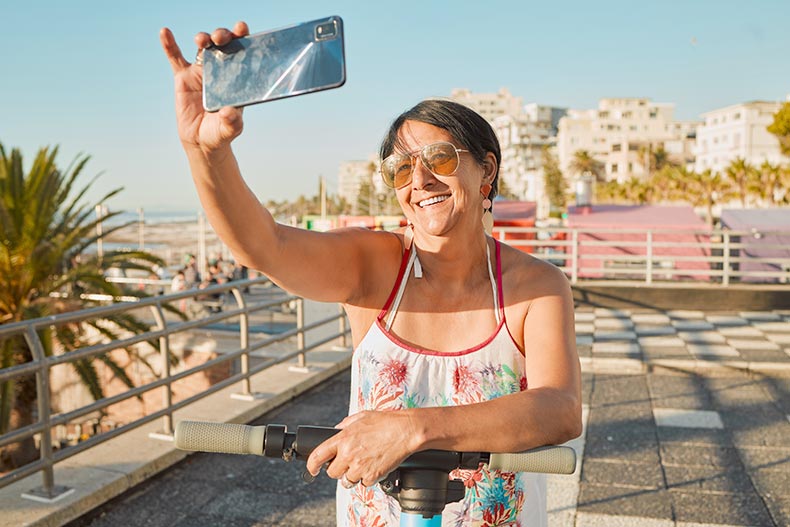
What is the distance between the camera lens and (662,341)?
316 inches

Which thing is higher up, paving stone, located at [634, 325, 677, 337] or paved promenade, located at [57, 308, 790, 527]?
paved promenade, located at [57, 308, 790, 527]

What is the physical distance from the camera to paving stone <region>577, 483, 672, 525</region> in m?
3.55

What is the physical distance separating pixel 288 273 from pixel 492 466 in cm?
58

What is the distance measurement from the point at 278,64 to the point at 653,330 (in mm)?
8765

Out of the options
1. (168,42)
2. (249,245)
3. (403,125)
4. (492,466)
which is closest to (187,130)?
(168,42)

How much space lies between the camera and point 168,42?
46.1 inches

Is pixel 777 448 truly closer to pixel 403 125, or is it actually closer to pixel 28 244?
pixel 403 125

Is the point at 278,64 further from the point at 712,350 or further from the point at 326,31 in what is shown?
the point at 712,350

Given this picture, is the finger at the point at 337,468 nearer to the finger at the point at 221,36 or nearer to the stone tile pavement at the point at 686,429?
the finger at the point at 221,36

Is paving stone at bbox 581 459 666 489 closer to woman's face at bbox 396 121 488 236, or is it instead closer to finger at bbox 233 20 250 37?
woman's face at bbox 396 121 488 236

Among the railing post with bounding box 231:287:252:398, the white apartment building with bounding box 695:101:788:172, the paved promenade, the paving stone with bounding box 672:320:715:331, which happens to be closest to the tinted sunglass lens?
the paved promenade

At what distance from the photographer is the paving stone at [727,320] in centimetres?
964

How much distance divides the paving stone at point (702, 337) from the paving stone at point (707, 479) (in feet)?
13.7

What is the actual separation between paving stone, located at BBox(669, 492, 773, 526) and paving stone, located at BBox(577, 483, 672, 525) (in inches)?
2.4
